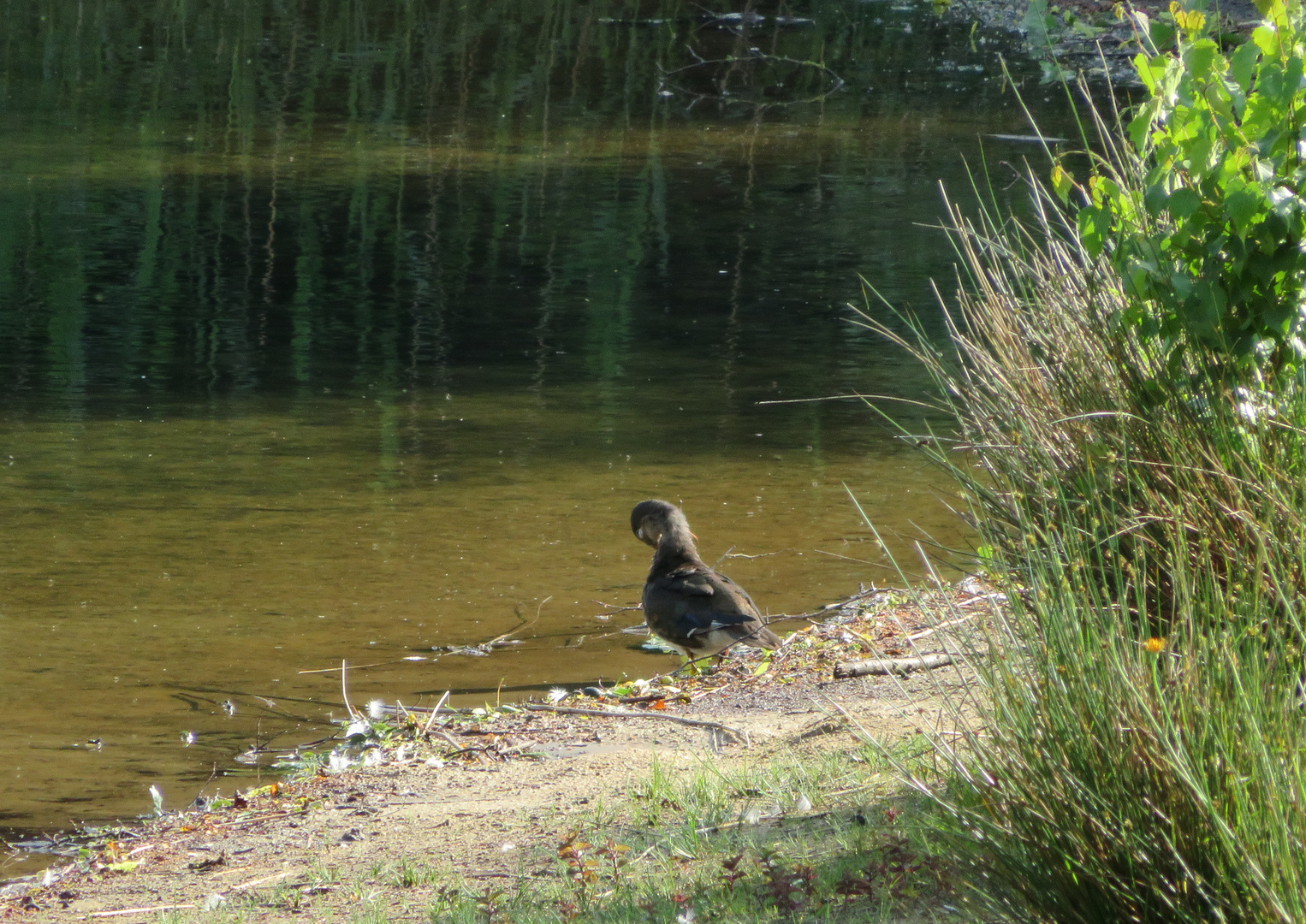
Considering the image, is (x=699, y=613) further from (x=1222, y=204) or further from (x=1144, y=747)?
(x=1144, y=747)

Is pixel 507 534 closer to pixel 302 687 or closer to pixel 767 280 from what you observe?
pixel 302 687

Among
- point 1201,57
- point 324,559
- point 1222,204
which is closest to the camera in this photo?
point 1201,57

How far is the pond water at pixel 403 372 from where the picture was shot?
6727mm

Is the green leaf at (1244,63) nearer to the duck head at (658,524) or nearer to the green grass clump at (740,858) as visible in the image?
the green grass clump at (740,858)

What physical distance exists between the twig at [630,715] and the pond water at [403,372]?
63 centimetres

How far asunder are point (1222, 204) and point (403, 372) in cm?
745

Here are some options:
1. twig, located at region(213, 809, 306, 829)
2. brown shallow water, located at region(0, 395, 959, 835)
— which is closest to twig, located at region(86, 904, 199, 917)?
twig, located at region(213, 809, 306, 829)

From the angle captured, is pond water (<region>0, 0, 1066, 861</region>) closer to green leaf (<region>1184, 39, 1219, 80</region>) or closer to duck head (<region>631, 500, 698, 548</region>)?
duck head (<region>631, 500, 698, 548</region>)

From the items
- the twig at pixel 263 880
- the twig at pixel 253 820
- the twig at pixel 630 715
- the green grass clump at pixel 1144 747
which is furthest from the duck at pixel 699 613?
the green grass clump at pixel 1144 747

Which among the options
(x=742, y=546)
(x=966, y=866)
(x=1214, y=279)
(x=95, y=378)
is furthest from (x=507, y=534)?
(x=966, y=866)

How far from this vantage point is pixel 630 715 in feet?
18.2

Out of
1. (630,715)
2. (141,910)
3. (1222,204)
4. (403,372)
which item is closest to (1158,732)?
(1222,204)

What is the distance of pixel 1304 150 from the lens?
3928 mm

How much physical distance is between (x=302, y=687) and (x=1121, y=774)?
4186 millimetres
